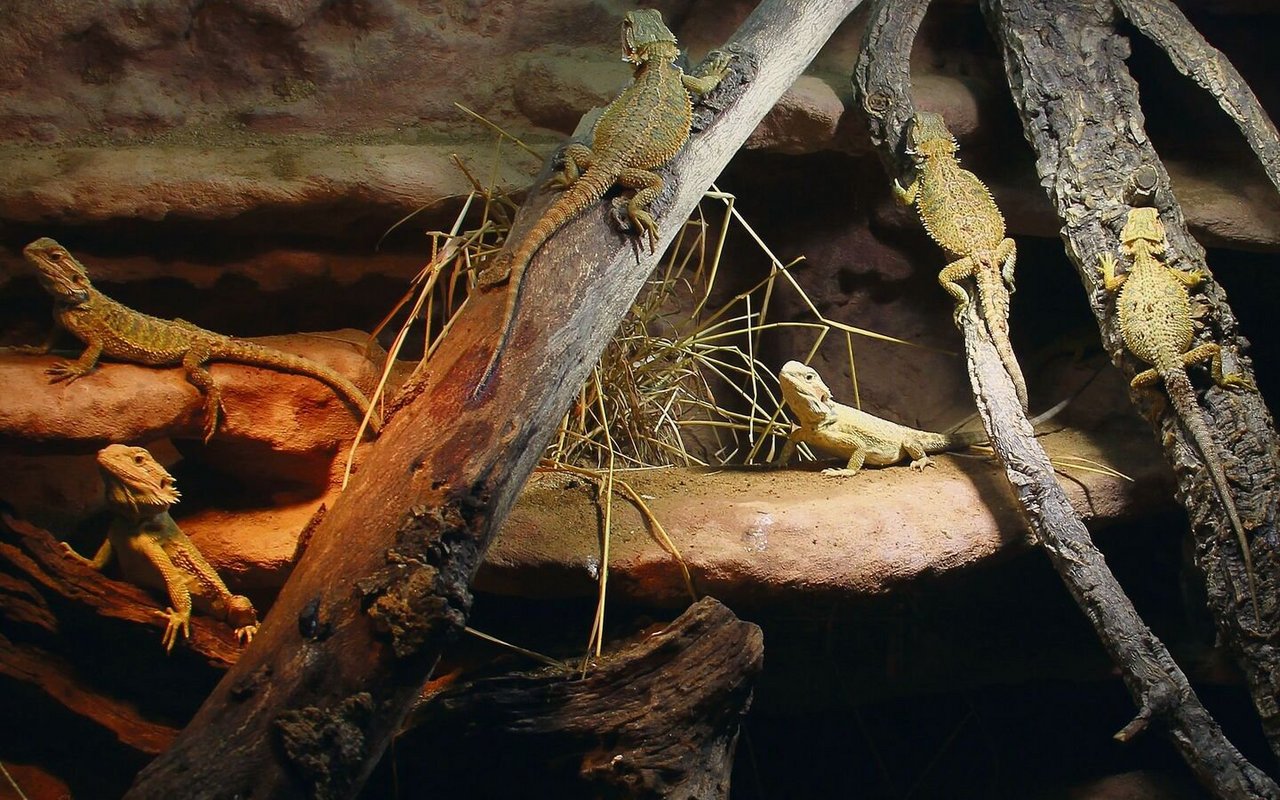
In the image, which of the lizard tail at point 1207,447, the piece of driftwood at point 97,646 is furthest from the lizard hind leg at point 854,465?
the piece of driftwood at point 97,646

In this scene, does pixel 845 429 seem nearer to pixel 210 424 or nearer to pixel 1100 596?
pixel 1100 596

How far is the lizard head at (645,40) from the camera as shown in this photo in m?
3.48

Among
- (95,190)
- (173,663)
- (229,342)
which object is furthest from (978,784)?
(95,190)

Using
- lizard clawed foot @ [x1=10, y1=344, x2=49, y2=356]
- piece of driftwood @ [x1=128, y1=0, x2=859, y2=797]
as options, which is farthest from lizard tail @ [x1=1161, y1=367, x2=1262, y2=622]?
lizard clawed foot @ [x1=10, y1=344, x2=49, y2=356]

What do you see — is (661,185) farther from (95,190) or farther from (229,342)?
(95,190)

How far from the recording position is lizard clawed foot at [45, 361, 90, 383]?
9.90 feet

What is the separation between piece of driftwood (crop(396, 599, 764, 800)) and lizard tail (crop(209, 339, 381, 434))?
106 cm

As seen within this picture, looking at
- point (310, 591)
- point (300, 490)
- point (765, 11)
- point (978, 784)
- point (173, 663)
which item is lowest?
point (978, 784)

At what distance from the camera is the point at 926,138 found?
4.20 meters

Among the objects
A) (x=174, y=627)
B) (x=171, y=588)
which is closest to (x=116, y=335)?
(x=171, y=588)

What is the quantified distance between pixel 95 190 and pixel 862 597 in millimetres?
3100

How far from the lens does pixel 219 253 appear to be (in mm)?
3803

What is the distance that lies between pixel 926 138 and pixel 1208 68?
1.28m

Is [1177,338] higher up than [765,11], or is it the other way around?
[765,11]
